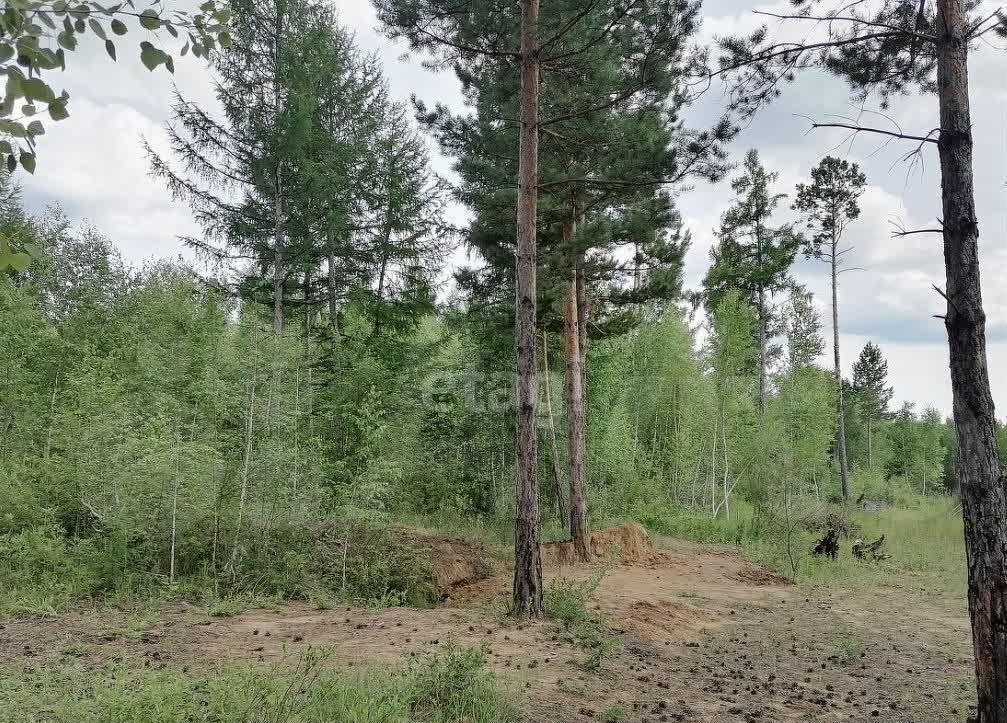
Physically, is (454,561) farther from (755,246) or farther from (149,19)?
(755,246)

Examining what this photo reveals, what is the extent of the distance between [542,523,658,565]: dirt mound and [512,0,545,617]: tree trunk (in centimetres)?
472

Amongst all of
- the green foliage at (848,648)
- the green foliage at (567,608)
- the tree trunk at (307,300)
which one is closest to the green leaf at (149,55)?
the green foliage at (567,608)

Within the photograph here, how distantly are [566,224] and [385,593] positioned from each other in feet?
26.8

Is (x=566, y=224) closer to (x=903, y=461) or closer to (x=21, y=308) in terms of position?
(x=21, y=308)

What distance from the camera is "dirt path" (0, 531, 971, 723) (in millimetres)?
5070

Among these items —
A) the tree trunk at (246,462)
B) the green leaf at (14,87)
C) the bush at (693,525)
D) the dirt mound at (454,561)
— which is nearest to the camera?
the green leaf at (14,87)

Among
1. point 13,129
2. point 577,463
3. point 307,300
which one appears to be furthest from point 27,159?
point 307,300

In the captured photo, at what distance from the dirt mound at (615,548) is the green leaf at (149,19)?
37.3 feet

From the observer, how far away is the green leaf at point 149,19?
63.8 inches

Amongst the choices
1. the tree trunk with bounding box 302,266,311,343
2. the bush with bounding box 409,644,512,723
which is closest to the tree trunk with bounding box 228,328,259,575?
the bush with bounding box 409,644,512,723

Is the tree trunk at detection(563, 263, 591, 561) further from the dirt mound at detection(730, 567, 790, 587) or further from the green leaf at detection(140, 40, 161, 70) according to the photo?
the green leaf at detection(140, 40, 161, 70)

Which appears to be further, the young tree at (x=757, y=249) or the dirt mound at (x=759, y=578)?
the young tree at (x=757, y=249)

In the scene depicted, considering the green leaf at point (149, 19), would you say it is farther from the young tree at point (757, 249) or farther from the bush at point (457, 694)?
the young tree at point (757, 249)

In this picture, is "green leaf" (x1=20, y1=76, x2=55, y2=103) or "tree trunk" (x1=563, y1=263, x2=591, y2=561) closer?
"green leaf" (x1=20, y1=76, x2=55, y2=103)
